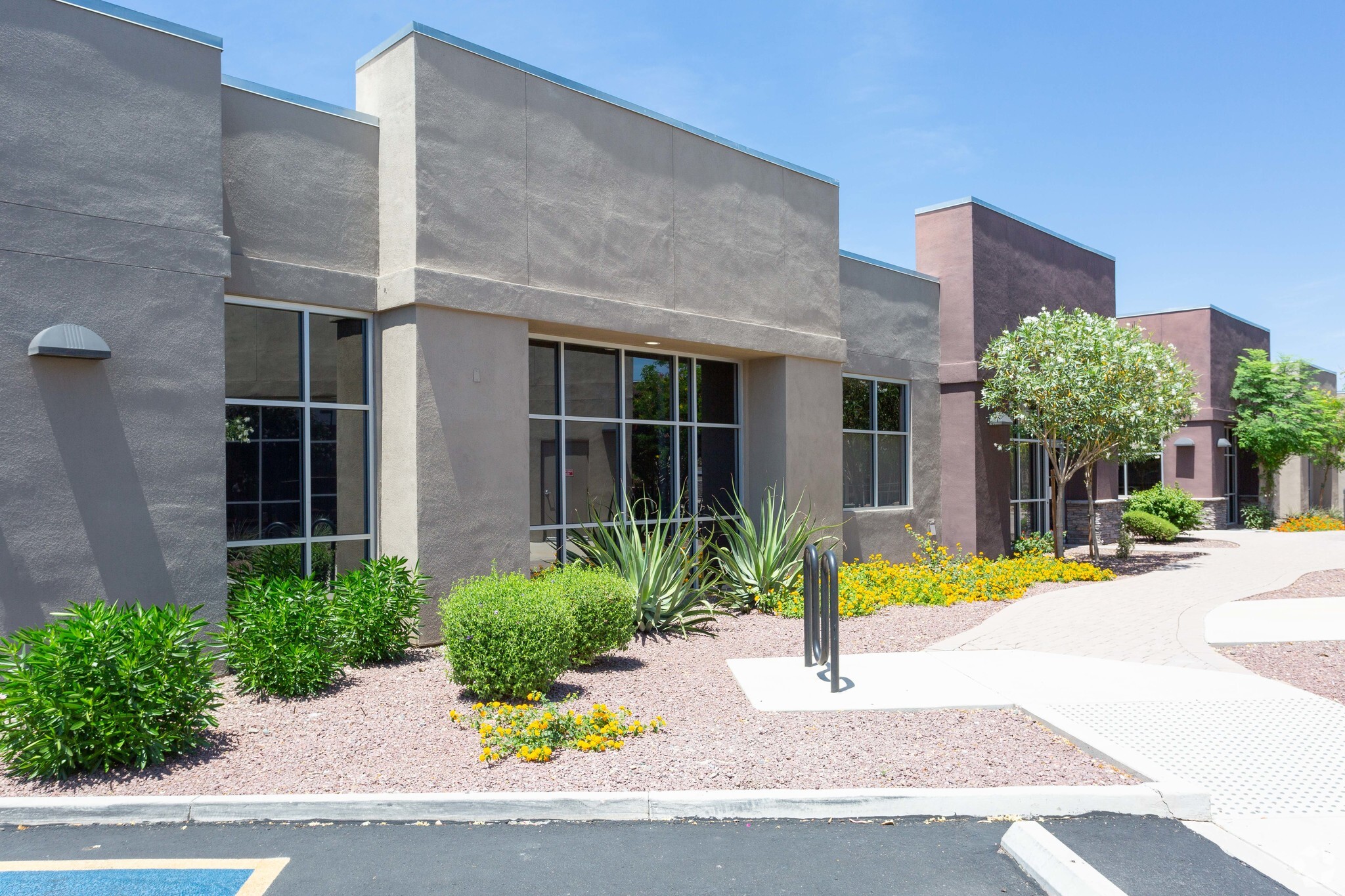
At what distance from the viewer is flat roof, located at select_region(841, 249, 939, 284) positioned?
1466cm

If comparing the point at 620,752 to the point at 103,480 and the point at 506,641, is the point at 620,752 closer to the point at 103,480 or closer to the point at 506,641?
the point at 506,641

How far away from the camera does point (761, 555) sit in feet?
38.1

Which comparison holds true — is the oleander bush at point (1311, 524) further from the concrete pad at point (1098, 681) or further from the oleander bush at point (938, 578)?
the concrete pad at point (1098, 681)

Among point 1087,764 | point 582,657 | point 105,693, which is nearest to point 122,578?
point 105,693

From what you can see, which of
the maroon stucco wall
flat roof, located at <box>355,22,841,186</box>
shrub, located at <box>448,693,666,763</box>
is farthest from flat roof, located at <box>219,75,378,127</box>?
the maroon stucco wall

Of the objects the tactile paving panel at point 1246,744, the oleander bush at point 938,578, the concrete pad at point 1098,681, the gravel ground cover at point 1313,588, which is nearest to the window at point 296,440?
the oleander bush at point 938,578

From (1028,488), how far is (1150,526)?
15.1ft

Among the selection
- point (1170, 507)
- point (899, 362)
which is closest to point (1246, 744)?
point (899, 362)

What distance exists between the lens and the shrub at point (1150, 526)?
832 inches

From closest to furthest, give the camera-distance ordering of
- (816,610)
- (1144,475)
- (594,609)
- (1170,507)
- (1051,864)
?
1. (1051,864)
2. (594,609)
3. (816,610)
4. (1170,507)
5. (1144,475)

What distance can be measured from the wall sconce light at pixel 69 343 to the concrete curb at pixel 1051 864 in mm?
7059

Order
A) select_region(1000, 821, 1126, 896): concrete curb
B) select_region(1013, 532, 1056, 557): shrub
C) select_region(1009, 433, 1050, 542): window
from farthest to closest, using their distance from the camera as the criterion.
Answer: select_region(1009, 433, 1050, 542): window < select_region(1013, 532, 1056, 557): shrub < select_region(1000, 821, 1126, 896): concrete curb

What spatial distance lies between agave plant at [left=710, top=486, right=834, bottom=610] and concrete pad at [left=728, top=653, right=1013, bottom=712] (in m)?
2.94

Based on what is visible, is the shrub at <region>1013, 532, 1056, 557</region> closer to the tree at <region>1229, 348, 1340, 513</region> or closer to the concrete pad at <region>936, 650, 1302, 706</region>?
the concrete pad at <region>936, 650, 1302, 706</region>
